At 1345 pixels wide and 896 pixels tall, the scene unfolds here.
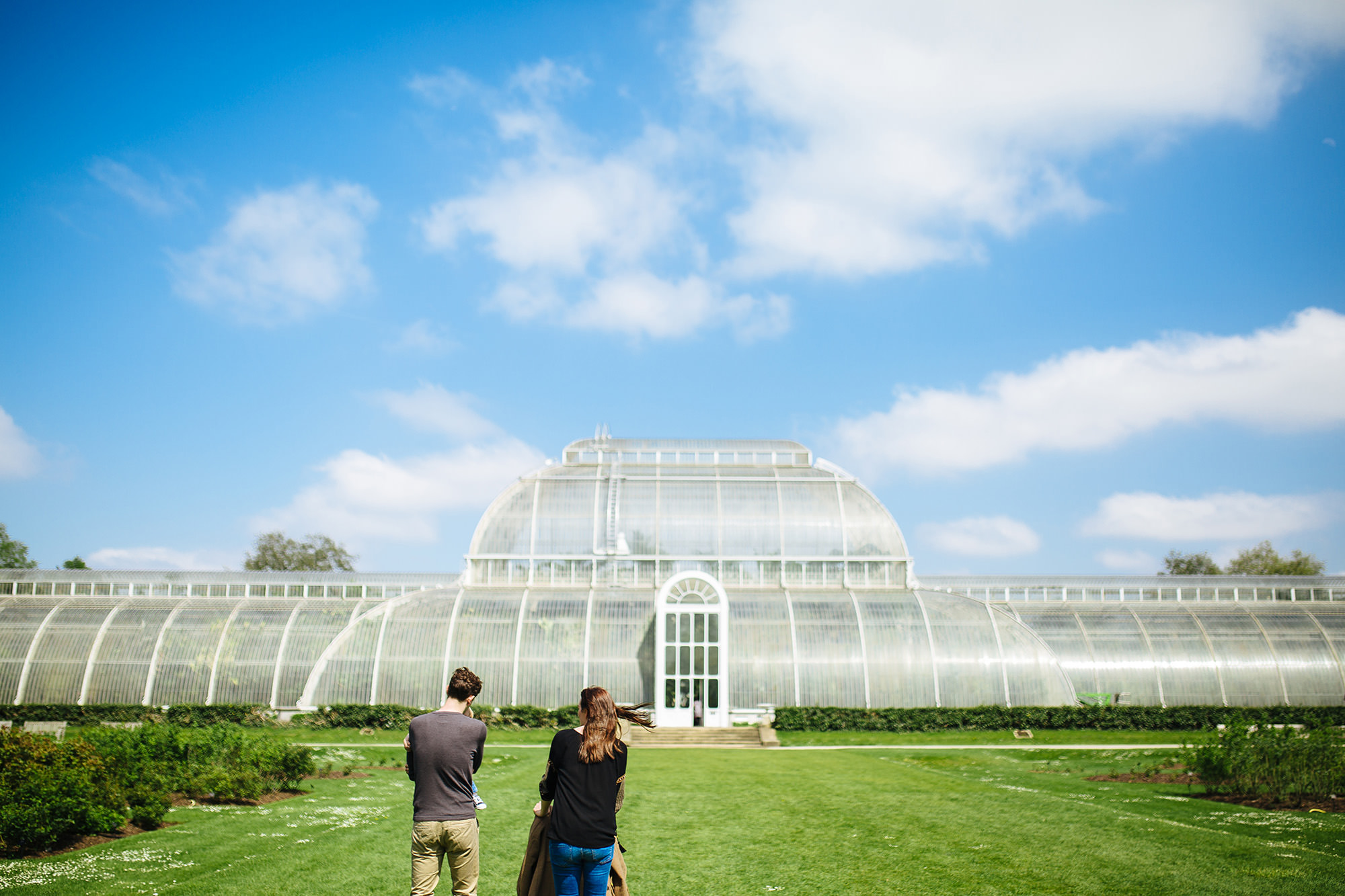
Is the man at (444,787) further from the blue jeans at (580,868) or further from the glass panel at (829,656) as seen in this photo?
the glass panel at (829,656)

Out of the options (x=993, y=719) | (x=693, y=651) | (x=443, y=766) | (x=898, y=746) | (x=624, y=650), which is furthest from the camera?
(x=624, y=650)

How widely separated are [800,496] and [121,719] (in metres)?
33.4

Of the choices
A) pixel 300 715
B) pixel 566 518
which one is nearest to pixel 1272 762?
pixel 300 715

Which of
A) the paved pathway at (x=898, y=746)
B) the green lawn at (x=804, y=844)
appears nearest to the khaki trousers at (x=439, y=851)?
the green lawn at (x=804, y=844)

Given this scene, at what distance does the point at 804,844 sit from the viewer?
13.3 metres

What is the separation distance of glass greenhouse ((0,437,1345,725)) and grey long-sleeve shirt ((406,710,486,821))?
31.1m

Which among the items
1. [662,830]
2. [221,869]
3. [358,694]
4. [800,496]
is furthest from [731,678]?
[221,869]

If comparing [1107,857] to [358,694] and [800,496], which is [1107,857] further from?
[800,496]

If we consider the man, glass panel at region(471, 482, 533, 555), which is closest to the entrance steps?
glass panel at region(471, 482, 533, 555)

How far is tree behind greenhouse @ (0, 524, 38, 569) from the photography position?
74750 mm

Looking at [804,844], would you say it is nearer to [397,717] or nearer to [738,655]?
[738,655]

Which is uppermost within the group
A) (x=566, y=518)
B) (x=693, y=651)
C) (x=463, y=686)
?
(x=566, y=518)

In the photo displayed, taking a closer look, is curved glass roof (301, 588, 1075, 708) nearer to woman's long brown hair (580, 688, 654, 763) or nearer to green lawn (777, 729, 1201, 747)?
green lawn (777, 729, 1201, 747)

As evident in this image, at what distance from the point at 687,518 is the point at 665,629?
9.40 meters
